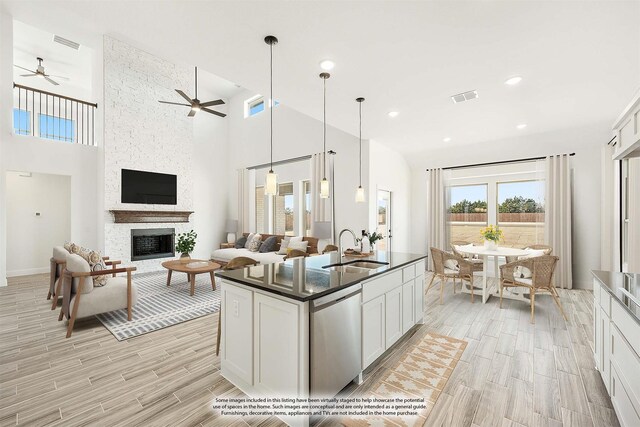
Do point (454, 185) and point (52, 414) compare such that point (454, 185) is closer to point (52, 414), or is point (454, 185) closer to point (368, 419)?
point (368, 419)

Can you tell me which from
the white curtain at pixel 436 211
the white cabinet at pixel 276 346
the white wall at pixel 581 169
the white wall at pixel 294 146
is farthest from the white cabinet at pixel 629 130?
the white curtain at pixel 436 211

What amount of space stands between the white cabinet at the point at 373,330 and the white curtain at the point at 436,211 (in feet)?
15.2

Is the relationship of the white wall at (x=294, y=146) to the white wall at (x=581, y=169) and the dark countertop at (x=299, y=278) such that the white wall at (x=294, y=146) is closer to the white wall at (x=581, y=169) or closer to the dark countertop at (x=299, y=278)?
the dark countertop at (x=299, y=278)

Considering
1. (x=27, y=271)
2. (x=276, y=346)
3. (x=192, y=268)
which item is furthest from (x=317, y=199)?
(x=27, y=271)

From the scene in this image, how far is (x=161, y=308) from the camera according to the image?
3.94m

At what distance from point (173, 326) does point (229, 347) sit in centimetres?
159

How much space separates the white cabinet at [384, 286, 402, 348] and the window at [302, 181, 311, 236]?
4.61m

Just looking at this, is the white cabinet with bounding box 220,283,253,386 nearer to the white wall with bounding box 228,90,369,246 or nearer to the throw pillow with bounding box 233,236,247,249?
the white wall with bounding box 228,90,369,246

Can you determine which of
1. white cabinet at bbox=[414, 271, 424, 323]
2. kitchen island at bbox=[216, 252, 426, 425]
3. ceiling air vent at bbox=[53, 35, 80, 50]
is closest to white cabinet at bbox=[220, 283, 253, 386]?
kitchen island at bbox=[216, 252, 426, 425]

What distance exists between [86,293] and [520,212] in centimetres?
775

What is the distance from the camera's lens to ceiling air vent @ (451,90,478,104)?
11.6ft

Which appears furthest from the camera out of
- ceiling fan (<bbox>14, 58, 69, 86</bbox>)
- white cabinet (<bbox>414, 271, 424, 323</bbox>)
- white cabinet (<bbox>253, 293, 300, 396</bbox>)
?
ceiling fan (<bbox>14, 58, 69, 86</bbox>)

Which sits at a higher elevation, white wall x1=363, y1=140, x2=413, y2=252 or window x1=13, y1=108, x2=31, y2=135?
window x1=13, y1=108, x2=31, y2=135

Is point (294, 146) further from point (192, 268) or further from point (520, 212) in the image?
point (520, 212)
